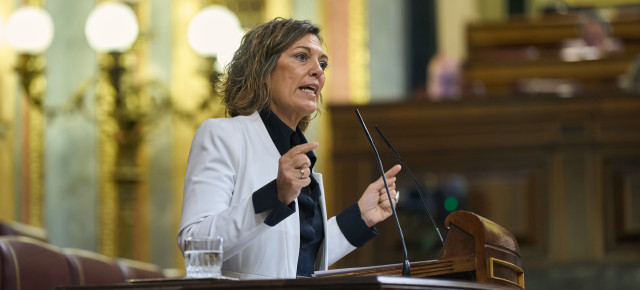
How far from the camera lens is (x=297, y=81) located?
7.57 ft

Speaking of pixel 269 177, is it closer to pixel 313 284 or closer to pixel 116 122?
pixel 313 284

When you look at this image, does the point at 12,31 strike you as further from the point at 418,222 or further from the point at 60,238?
the point at 418,222

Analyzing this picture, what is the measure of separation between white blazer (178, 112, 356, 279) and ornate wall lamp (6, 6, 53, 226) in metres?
3.49

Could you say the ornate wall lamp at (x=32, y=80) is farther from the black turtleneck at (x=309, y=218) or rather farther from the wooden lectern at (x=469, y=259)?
the wooden lectern at (x=469, y=259)

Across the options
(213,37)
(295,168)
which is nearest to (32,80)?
(213,37)

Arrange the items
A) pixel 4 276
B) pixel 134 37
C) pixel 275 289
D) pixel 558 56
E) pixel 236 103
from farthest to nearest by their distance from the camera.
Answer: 1. pixel 558 56
2. pixel 134 37
3. pixel 4 276
4. pixel 236 103
5. pixel 275 289

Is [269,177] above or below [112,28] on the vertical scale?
below

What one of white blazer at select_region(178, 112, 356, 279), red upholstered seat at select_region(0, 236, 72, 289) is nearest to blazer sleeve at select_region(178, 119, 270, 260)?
white blazer at select_region(178, 112, 356, 279)

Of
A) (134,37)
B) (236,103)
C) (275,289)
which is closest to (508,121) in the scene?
(134,37)

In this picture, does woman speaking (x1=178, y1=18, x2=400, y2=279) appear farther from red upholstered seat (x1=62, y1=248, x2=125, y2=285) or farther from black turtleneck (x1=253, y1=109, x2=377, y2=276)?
red upholstered seat (x1=62, y1=248, x2=125, y2=285)

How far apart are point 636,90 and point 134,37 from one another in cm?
254

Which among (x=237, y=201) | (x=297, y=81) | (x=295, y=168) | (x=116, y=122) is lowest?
(x=116, y=122)

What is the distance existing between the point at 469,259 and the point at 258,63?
0.64 metres

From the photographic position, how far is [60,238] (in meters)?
6.41
